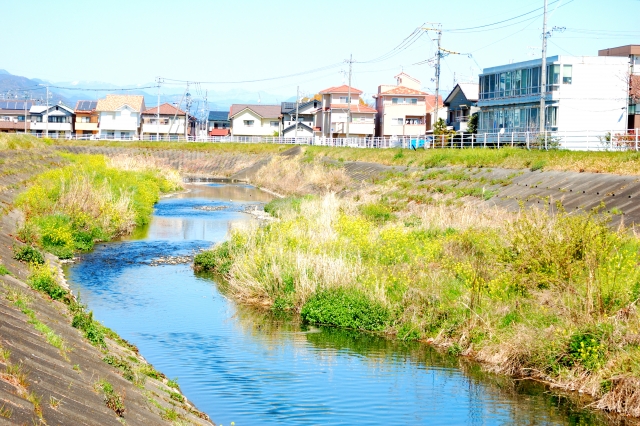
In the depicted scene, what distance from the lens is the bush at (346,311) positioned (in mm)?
19234

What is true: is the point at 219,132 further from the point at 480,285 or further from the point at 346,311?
the point at 480,285

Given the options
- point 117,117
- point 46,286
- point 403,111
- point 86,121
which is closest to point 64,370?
point 46,286

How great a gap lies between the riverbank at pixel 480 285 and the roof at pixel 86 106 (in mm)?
103493

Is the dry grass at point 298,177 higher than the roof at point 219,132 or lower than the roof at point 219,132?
lower

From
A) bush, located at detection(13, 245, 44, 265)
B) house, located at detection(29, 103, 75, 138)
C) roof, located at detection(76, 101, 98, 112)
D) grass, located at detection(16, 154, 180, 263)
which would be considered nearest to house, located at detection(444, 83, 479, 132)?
grass, located at detection(16, 154, 180, 263)

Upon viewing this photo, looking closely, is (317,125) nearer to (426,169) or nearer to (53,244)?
(426,169)

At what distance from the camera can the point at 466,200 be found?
3772 centimetres

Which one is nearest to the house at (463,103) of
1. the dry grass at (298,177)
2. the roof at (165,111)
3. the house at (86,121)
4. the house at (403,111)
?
the house at (403,111)

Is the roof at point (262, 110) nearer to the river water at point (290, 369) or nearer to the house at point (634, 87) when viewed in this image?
the house at point (634, 87)

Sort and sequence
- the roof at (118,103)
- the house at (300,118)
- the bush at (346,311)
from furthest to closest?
the roof at (118,103) → the house at (300,118) → the bush at (346,311)

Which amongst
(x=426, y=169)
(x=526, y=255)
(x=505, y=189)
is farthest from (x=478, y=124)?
(x=526, y=255)

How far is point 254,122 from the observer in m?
122

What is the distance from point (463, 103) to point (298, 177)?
25307 millimetres

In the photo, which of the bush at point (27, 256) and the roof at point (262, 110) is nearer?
the bush at point (27, 256)
